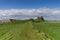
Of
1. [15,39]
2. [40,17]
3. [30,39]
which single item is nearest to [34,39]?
[30,39]

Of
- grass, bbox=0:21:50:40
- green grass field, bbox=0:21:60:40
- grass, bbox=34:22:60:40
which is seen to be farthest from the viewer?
grass, bbox=34:22:60:40

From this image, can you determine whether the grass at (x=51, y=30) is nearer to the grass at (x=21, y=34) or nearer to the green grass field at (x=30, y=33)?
the green grass field at (x=30, y=33)

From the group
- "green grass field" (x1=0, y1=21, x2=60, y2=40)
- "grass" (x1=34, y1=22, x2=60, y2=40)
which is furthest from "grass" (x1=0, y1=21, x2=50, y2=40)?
"grass" (x1=34, y1=22, x2=60, y2=40)

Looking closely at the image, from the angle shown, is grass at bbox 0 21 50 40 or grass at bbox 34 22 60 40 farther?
grass at bbox 34 22 60 40

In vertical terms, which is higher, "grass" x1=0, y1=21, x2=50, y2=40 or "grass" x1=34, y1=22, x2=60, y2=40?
"grass" x1=0, y1=21, x2=50, y2=40

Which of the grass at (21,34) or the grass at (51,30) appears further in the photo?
the grass at (51,30)

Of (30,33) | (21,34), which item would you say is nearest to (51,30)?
(30,33)

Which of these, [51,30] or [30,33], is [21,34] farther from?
[51,30]

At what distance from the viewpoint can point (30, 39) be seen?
39.1 m

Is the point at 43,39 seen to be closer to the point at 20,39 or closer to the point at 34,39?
the point at 34,39

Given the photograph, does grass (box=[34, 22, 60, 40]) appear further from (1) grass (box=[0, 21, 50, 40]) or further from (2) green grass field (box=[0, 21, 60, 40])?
(1) grass (box=[0, 21, 50, 40])

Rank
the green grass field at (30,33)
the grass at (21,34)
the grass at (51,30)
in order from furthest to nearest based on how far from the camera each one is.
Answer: the grass at (51,30) → the green grass field at (30,33) → the grass at (21,34)

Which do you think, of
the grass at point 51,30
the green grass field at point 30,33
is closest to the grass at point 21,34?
the green grass field at point 30,33

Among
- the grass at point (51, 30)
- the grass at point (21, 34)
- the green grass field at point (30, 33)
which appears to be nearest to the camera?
the grass at point (21, 34)
